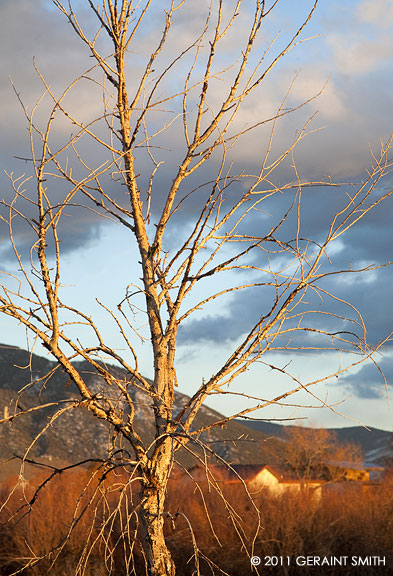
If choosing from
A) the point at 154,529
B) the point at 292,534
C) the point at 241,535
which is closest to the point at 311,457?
the point at 292,534

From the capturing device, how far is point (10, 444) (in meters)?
43.0

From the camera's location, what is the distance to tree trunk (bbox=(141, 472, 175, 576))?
3.15 m

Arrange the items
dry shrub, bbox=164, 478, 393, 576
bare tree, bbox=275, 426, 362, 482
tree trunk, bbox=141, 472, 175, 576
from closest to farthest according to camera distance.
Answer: tree trunk, bbox=141, 472, 175, 576, dry shrub, bbox=164, 478, 393, 576, bare tree, bbox=275, 426, 362, 482

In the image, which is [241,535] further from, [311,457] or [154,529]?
[311,457]

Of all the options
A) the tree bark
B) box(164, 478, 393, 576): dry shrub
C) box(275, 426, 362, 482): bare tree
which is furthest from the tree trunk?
box(275, 426, 362, 482): bare tree

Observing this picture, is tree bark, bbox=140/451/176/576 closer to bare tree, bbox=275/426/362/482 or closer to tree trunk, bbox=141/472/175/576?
tree trunk, bbox=141/472/175/576

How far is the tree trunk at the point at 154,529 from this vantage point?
10.3 ft

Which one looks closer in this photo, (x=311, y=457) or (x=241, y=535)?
(x=241, y=535)

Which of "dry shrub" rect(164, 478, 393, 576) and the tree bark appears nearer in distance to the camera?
the tree bark

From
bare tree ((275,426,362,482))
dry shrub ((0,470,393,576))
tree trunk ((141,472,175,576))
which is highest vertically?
bare tree ((275,426,362,482))

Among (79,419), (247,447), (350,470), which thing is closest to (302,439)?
(350,470)

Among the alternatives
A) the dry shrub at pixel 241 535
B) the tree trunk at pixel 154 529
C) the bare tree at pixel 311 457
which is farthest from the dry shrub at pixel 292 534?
the bare tree at pixel 311 457

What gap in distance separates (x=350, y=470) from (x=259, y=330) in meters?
33.1

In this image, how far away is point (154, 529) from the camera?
10.4ft
